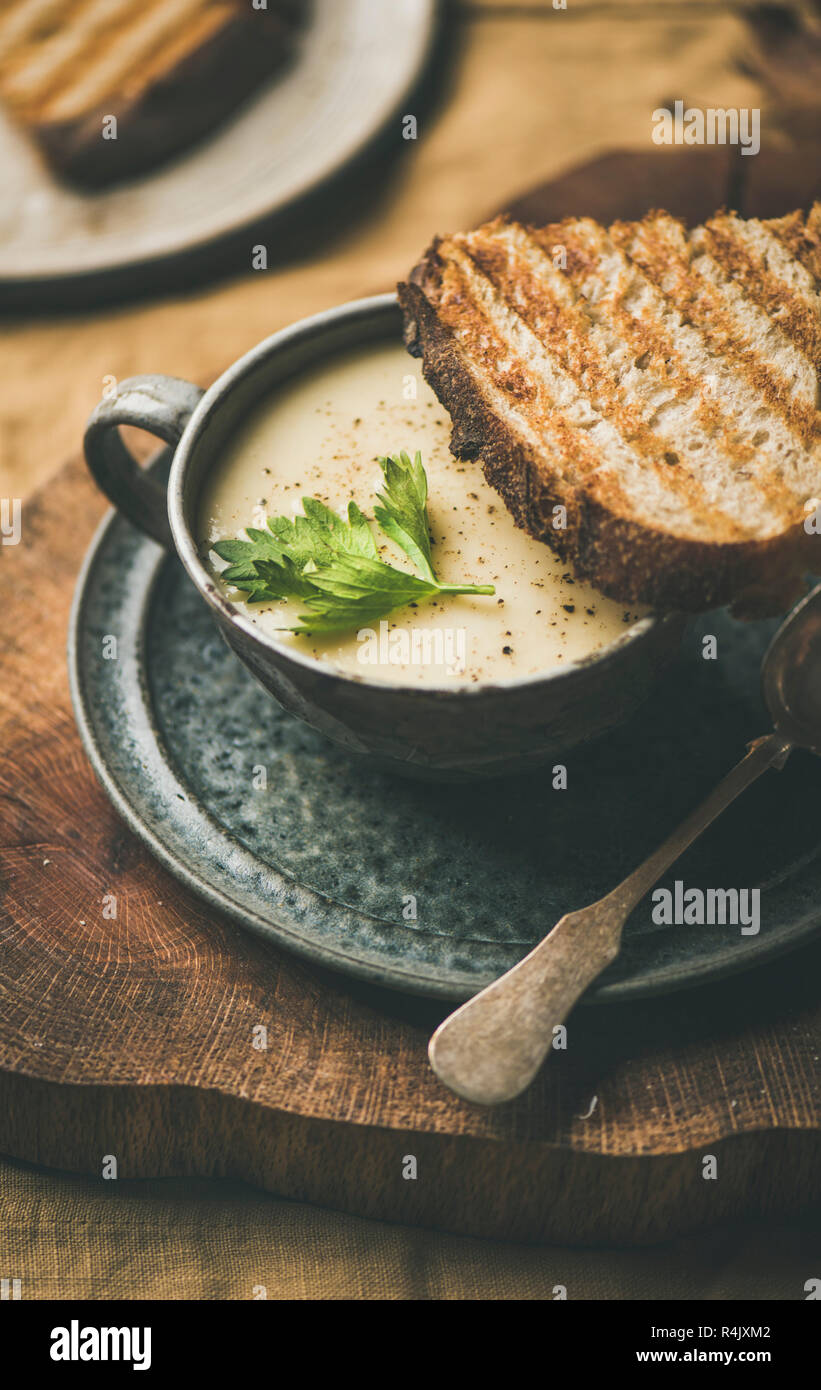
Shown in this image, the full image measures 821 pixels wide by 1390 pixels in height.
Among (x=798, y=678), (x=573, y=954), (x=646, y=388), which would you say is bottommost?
(x=573, y=954)

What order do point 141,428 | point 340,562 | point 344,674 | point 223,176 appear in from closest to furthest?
point 344,674, point 340,562, point 141,428, point 223,176

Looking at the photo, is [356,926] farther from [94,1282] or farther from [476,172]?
[476,172]

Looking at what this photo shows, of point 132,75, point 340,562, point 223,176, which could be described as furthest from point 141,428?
point 132,75

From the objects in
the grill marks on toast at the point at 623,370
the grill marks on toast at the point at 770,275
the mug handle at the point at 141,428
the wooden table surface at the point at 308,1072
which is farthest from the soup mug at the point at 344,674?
the grill marks on toast at the point at 770,275

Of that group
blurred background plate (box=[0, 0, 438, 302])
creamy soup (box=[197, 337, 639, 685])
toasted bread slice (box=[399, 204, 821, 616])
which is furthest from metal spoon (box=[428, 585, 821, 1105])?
blurred background plate (box=[0, 0, 438, 302])

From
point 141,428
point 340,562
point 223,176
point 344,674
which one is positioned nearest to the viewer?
point 344,674

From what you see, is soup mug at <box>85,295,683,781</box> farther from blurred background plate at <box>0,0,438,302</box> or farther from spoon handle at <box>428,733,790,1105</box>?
blurred background plate at <box>0,0,438,302</box>

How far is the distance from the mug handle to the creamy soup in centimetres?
9

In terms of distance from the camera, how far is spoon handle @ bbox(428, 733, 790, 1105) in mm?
1108

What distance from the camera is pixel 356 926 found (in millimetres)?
1241

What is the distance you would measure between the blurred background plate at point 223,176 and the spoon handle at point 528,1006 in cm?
173

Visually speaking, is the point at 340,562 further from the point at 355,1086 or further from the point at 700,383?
the point at 355,1086

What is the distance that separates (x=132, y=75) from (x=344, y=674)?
1914 millimetres

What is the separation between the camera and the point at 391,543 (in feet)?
4.20
